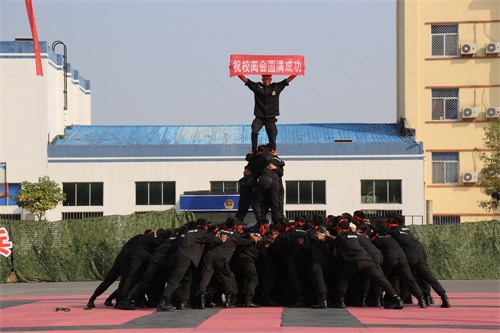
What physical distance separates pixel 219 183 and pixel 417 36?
14221 mm

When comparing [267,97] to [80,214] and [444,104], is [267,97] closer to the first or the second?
[80,214]

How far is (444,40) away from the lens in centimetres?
5944

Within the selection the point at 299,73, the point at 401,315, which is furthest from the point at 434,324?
the point at 299,73

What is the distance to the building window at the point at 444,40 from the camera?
59188 millimetres

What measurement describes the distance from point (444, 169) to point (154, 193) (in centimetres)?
1642

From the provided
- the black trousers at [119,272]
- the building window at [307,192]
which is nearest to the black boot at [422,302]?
the black trousers at [119,272]

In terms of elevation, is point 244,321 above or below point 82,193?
below

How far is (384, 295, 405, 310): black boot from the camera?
21797 millimetres

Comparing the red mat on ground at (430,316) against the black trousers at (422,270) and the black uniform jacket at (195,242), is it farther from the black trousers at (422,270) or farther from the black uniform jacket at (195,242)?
the black uniform jacket at (195,242)

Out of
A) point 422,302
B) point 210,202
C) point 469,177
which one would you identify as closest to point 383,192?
point 469,177

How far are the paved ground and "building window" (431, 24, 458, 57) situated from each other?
35338mm

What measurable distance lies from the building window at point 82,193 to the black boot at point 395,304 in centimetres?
3540

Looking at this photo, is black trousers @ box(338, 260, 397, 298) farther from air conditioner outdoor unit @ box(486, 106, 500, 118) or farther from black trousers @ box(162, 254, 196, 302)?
air conditioner outdoor unit @ box(486, 106, 500, 118)

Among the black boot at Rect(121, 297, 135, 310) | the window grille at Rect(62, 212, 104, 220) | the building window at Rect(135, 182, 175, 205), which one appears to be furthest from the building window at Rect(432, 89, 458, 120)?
the black boot at Rect(121, 297, 135, 310)
